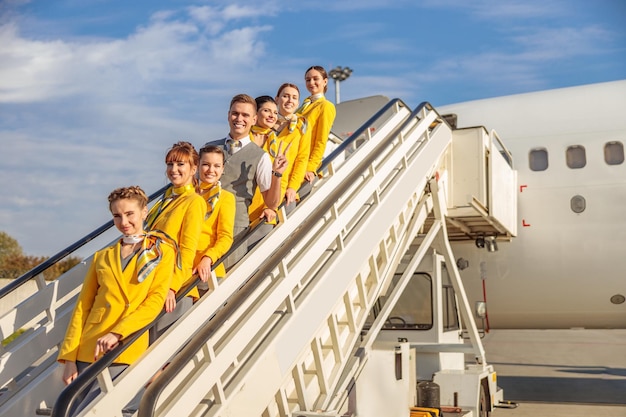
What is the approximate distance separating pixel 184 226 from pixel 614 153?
8.66 metres

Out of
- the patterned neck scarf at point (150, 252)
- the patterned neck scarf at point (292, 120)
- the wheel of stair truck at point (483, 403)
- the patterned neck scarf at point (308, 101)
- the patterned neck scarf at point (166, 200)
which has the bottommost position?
the wheel of stair truck at point (483, 403)

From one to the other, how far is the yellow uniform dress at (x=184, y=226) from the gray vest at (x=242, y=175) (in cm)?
70

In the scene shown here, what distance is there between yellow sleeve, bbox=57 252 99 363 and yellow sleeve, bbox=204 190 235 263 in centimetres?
68

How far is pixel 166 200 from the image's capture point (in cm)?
448

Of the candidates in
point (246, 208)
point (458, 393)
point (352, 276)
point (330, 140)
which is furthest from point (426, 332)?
point (246, 208)

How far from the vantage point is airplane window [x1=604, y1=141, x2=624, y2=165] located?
432 inches

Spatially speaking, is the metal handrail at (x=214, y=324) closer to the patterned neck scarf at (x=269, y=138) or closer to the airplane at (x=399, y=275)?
the airplane at (x=399, y=275)

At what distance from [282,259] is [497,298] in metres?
7.76

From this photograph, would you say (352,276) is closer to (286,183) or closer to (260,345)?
(286,183)

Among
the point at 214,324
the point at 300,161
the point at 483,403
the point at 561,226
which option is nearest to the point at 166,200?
the point at 214,324

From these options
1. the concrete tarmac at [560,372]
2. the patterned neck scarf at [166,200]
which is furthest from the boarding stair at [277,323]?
the concrete tarmac at [560,372]

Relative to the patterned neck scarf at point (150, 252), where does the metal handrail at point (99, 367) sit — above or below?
below

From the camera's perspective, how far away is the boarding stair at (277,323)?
3.73m

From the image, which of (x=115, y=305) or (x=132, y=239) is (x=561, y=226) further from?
(x=115, y=305)
